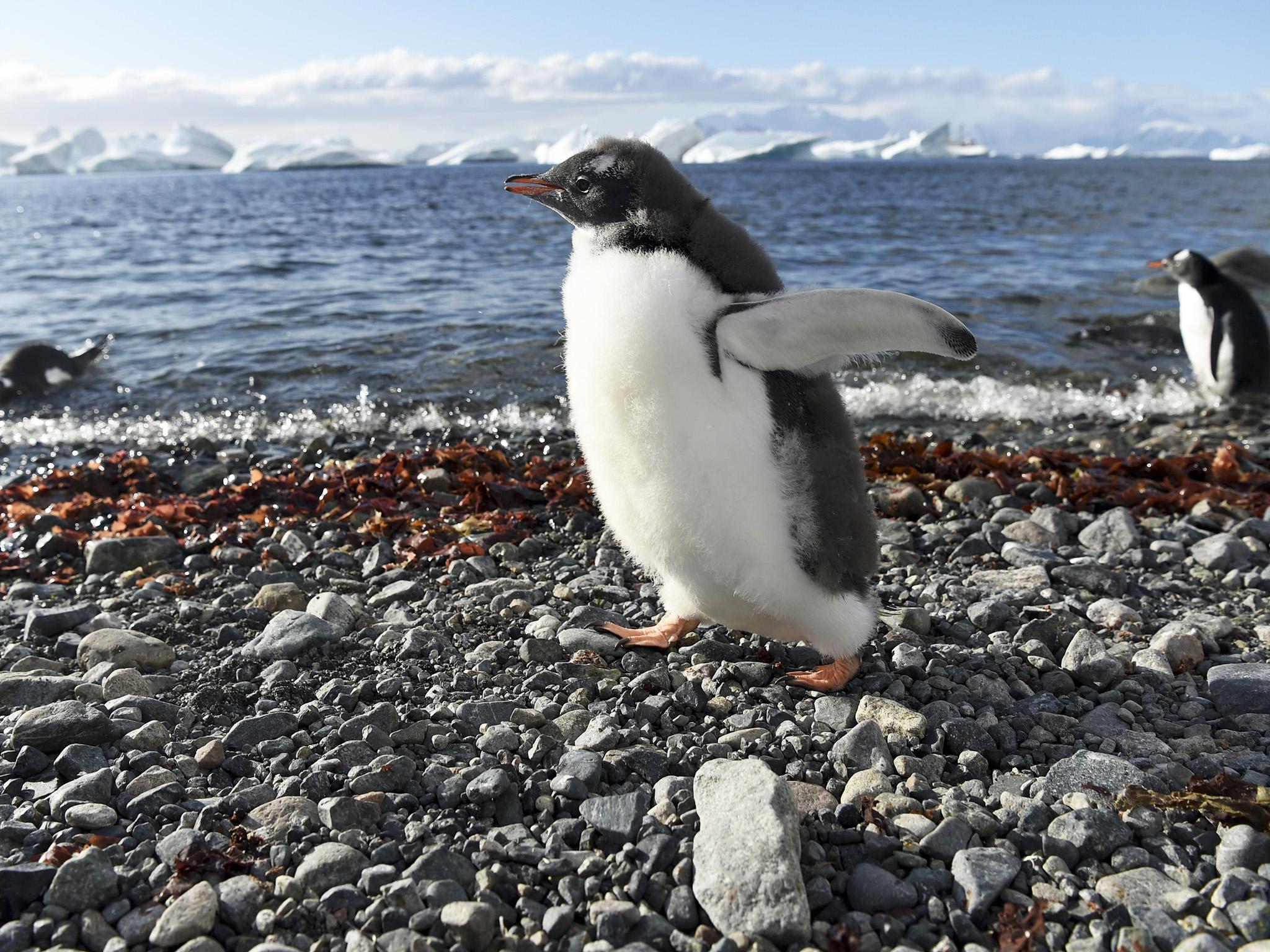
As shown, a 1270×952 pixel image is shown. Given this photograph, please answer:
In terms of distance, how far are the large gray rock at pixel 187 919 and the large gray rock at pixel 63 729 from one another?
2.83 ft

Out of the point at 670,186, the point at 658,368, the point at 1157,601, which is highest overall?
the point at 670,186

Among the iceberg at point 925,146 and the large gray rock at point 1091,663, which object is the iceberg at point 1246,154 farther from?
the large gray rock at point 1091,663

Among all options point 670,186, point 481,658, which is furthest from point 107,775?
point 670,186

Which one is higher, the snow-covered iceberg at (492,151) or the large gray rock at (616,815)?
the snow-covered iceberg at (492,151)

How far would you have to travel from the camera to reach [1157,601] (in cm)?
389

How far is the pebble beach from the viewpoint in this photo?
205 centimetres

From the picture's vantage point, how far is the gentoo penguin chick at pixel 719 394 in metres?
2.67

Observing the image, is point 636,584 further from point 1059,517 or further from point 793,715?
point 1059,517

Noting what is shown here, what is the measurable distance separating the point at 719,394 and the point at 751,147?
11902cm

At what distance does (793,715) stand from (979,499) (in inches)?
106

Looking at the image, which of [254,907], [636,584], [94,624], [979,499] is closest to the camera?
[254,907]

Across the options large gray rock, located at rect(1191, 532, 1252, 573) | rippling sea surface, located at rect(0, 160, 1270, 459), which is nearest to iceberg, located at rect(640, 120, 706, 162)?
rippling sea surface, located at rect(0, 160, 1270, 459)

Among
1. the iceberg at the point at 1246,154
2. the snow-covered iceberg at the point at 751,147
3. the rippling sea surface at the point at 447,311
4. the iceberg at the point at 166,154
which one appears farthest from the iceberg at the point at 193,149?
the iceberg at the point at 1246,154

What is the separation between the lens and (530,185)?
10.4 feet
